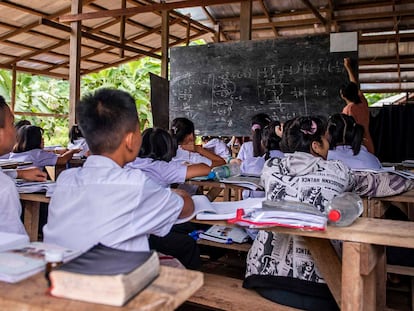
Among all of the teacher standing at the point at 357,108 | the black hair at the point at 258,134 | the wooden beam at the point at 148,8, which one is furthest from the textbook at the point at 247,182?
the wooden beam at the point at 148,8

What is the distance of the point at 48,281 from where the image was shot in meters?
0.80

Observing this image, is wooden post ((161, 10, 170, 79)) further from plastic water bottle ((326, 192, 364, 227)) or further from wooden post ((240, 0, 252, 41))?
plastic water bottle ((326, 192, 364, 227))

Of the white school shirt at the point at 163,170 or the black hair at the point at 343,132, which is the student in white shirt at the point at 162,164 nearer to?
the white school shirt at the point at 163,170

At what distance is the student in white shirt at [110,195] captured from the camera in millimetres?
1148

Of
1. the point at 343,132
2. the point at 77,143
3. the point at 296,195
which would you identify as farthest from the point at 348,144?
the point at 77,143

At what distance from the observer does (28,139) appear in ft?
11.9

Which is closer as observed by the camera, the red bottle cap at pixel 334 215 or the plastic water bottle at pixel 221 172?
the red bottle cap at pixel 334 215

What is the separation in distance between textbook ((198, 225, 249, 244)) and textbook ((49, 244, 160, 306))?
60.0 inches

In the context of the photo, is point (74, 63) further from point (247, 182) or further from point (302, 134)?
point (302, 134)

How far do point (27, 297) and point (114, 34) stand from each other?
838 cm

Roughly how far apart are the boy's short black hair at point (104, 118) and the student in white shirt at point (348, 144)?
6.24 feet

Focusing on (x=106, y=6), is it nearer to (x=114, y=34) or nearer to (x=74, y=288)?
(x=114, y=34)

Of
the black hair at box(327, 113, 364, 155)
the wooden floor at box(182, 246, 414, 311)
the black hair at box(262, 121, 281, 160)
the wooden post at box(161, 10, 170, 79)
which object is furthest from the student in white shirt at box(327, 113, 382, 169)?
the wooden post at box(161, 10, 170, 79)

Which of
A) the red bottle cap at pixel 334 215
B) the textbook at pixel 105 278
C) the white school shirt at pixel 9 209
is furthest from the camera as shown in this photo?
the white school shirt at pixel 9 209
